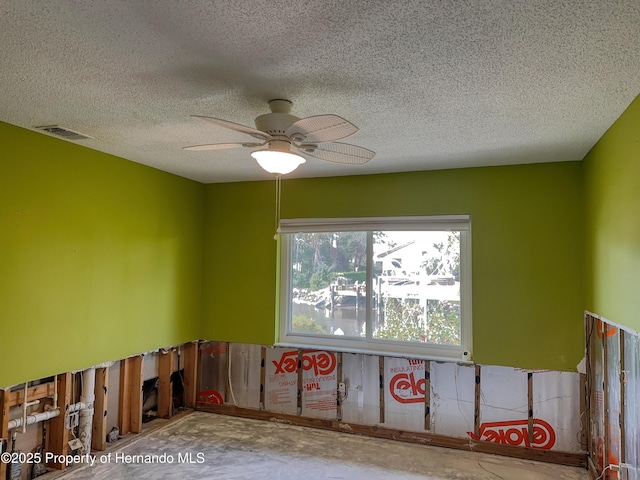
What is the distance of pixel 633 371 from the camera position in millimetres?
2230

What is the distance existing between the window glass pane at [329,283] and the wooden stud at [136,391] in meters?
1.50

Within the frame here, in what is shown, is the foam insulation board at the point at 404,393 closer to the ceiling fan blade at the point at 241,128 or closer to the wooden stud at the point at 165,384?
the wooden stud at the point at 165,384

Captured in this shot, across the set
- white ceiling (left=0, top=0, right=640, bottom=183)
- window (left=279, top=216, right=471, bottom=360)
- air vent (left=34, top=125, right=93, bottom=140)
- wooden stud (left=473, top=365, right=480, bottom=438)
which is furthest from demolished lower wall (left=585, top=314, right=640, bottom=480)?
air vent (left=34, top=125, right=93, bottom=140)

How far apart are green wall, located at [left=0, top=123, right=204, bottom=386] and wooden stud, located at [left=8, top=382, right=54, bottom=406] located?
13cm

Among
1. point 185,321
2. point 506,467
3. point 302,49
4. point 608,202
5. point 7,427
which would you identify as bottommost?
point 506,467

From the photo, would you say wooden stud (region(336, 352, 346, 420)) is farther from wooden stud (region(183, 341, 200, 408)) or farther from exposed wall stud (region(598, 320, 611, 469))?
exposed wall stud (region(598, 320, 611, 469))

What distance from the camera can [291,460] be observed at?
328 centimetres

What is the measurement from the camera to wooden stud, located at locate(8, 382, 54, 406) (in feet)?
9.11

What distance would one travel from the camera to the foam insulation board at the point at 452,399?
11.7 ft

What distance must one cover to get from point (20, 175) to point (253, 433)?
2.85m

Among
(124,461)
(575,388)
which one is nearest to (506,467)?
(575,388)

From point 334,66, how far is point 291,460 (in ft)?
9.68

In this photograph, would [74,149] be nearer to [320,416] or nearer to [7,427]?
[7,427]

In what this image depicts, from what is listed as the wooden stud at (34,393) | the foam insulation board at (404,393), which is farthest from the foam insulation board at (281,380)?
the wooden stud at (34,393)
